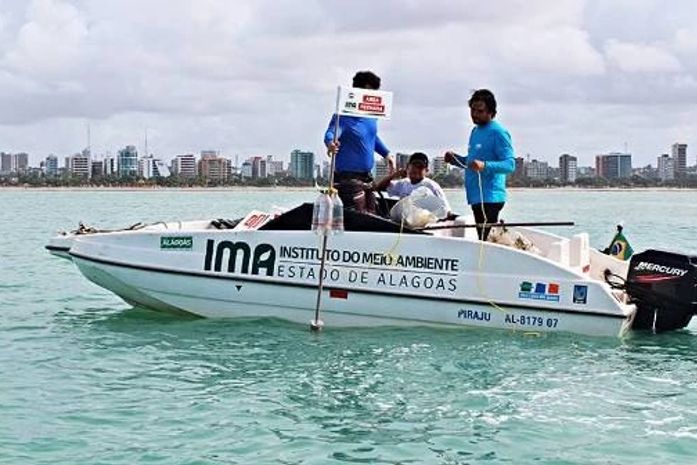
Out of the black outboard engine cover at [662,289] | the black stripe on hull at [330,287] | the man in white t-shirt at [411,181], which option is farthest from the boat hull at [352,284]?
the man in white t-shirt at [411,181]

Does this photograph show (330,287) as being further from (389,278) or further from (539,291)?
(539,291)

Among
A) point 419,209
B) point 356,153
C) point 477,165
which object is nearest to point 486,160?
point 477,165

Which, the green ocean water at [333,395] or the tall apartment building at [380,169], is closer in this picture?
the green ocean water at [333,395]

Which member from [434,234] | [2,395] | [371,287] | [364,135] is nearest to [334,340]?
[371,287]

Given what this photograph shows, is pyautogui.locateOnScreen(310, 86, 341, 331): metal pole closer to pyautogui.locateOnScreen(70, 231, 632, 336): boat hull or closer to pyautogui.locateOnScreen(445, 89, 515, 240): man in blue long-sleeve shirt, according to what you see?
pyautogui.locateOnScreen(70, 231, 632, 336): boat hull

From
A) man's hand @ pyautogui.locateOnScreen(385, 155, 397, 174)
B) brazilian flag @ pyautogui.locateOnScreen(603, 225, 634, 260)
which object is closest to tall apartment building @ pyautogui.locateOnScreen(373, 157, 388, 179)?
man's hand @ pyautogui.locateOnScreen(385, 155, 397, 174)

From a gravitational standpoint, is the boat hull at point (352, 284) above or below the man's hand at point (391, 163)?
below

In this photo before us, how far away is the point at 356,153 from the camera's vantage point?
34.2ft

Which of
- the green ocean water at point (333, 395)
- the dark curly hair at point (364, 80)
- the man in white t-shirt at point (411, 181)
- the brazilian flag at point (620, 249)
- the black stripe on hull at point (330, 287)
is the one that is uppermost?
the dark curly hair at point (364, 80)

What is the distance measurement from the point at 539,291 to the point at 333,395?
281 centimetres

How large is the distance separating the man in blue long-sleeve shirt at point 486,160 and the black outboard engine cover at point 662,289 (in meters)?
1.46

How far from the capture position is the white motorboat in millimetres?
9516

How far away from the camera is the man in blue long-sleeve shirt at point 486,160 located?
10055mm

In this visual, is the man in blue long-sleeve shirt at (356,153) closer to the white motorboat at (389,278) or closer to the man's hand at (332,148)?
the man's hand at (332,148)
